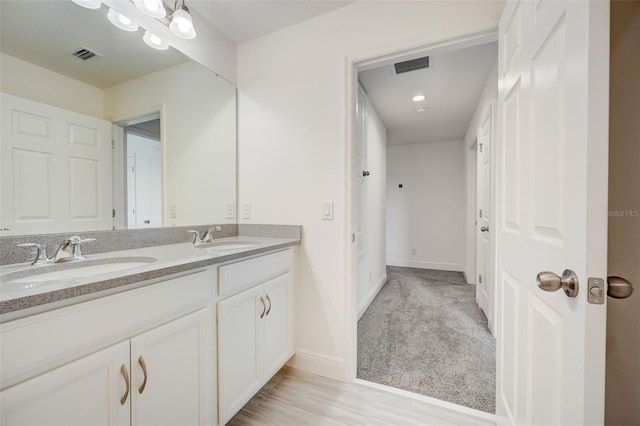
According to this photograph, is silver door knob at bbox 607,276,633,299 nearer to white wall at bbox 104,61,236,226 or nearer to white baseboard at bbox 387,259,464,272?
white wall at bbox 104,61,236,226

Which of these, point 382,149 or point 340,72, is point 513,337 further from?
point 382,149

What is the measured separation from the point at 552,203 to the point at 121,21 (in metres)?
2.03

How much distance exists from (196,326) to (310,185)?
3.41 ft

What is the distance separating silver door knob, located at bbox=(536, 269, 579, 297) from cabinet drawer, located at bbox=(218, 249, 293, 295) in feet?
3.81

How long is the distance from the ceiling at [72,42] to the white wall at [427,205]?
432cm

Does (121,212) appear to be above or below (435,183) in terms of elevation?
below

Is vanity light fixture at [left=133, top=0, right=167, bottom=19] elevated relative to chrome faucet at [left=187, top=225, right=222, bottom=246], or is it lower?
elevated

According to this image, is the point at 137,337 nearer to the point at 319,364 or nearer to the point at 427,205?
the point at 319,364

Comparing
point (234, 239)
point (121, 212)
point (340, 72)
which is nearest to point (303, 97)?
point (340, 72)

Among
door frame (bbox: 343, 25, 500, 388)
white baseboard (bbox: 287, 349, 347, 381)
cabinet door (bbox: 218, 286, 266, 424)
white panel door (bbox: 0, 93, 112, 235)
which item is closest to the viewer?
white panel door (bbox: 0, 93, 112, 235)

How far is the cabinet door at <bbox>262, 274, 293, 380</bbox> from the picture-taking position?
58.6 inches

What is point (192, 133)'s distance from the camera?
1810mm

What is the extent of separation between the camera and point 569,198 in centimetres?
64

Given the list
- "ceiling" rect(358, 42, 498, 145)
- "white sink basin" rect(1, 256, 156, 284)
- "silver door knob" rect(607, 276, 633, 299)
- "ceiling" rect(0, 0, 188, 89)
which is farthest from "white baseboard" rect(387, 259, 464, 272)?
"ceiling" rect(0, 0, 188, 89)
